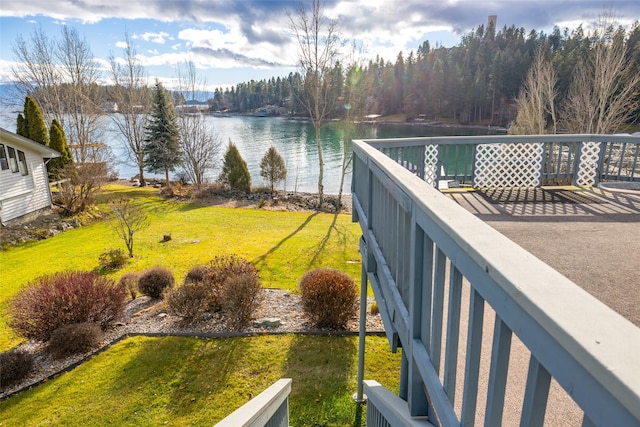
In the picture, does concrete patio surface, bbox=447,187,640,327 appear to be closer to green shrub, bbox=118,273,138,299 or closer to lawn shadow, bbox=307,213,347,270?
lawn shadow, bbox=307,213,347,270

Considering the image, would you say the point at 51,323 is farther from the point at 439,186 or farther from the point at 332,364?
the point at 439,186

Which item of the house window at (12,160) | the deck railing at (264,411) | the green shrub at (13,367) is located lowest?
the green shrub at (13,367)

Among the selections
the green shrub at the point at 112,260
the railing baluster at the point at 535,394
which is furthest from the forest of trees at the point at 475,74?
the railing baluster at the point at 535,394

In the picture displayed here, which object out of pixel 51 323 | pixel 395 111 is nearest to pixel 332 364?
pixel 51 323

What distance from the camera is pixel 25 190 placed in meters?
15.9

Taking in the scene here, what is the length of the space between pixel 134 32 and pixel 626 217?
3080cm

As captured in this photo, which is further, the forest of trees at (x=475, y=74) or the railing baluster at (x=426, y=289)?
the forest of trees at (x=475, y=74)

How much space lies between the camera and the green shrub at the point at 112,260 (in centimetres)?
1156

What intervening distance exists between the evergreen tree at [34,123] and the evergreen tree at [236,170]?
31.8 feet

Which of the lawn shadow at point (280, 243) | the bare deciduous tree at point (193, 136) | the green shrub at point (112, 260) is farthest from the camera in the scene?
the bare deciduous tree at point (193, 136)

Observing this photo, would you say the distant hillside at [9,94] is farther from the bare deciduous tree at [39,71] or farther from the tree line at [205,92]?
the tree line at [205,92]

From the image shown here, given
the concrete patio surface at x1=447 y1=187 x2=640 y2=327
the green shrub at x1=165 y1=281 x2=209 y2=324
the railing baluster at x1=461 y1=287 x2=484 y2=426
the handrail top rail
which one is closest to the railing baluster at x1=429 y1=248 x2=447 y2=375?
the railing baluster at x1=461 y1=287 x2=484 y2=426

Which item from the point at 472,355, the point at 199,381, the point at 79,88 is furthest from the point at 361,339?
the point at 79,88

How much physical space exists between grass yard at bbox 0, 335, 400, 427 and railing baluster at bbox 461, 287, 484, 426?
4657 millimetres
